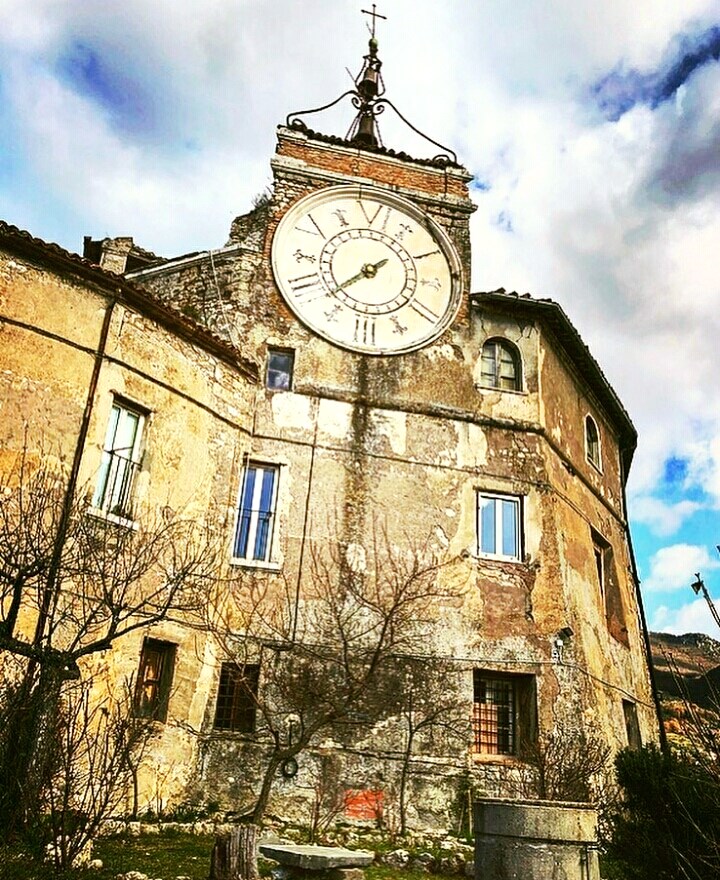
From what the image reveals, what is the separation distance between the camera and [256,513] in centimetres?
1366

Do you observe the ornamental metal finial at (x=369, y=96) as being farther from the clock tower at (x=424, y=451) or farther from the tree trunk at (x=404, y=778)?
the tree trunk at (x=404, y=778)

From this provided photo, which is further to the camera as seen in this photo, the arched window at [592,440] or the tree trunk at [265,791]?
the arched window at [592,440]

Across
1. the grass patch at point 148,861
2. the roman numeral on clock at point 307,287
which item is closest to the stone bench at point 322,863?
the grass patch at point 148,861

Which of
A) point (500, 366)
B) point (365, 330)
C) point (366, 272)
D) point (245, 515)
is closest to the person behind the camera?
point (245, 515)

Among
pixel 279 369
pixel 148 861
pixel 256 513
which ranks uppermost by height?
pixel 279 369

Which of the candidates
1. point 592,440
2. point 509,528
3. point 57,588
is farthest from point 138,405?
point 592,440

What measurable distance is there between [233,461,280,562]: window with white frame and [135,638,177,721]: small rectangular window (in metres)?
2.00

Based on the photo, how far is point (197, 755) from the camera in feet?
39.0

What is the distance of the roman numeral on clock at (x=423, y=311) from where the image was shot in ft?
52.0

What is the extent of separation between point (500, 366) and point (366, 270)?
3.36m

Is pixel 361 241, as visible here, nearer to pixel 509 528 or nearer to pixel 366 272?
pixel 366 272

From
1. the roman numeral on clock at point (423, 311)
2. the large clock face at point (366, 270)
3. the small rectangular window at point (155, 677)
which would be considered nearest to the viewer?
the small rectangular window at point (155, 677)

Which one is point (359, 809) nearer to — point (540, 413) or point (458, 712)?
point (458, 712)

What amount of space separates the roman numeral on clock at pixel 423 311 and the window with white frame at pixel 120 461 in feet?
20.1
